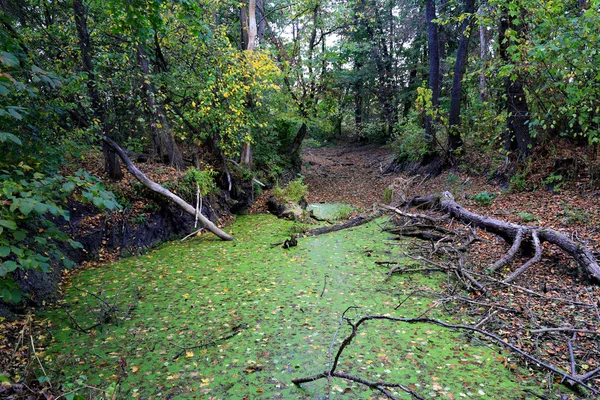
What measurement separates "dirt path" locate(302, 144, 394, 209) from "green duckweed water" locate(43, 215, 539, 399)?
21.6 feet

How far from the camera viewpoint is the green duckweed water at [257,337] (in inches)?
114

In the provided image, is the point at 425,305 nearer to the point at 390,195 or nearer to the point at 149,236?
the point at 149,236

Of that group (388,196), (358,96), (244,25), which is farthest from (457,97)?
(358,96)

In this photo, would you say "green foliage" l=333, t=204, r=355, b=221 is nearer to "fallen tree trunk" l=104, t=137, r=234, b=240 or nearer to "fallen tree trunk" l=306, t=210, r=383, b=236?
"fallen tree trunk" l=306, t=210, r=383, b=236

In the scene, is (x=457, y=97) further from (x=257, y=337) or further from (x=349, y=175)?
(x=257, y=337)

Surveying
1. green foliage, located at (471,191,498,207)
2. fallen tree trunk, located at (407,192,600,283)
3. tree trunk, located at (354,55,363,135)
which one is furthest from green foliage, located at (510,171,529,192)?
tree trunk, located at (354,55,363,135)

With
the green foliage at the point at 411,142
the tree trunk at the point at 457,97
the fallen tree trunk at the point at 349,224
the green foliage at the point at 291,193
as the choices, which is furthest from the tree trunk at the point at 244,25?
the green foliage at the point at 411,142

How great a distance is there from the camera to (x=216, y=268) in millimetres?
5969

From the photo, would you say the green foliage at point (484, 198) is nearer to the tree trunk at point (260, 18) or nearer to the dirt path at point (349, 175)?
the dirt path at point (349, 175)

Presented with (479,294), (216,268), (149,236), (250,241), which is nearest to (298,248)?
(250,241)

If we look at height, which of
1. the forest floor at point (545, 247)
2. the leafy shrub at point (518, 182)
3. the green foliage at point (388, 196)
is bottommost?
the green foliage at point (388, 196)

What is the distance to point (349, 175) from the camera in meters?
17.3

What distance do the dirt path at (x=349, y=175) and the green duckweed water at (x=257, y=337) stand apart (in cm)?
658

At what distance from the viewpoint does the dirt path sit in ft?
43.5
